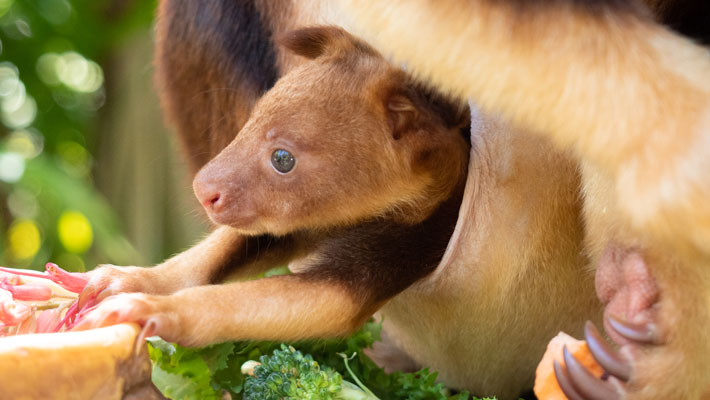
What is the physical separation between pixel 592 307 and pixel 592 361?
0.76ft

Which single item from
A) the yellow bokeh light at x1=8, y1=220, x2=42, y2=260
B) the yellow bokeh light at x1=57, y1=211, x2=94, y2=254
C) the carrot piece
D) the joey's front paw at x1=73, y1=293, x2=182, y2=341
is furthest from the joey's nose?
the yellow bokeh light at x1=8, y1=220, x2=42, y2=260

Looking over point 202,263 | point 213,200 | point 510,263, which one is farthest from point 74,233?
point 510,263

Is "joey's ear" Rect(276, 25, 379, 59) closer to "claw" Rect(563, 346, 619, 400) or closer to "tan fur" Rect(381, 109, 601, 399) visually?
"tan fur" Rect(381, 109, 601, 399)

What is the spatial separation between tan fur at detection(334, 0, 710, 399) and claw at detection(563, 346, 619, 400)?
23mm

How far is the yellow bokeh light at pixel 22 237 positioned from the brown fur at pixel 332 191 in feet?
8.02

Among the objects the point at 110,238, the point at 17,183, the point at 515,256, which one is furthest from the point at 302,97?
the point at 17,183

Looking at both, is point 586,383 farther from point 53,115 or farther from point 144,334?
point 53,115

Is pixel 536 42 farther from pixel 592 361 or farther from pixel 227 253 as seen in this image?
pixel 227 253

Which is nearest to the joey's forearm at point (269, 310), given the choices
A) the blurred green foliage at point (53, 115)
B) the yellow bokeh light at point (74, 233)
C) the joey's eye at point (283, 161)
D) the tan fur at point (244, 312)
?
the tan fur at point (244, 312)

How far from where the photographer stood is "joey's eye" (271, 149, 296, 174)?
39.1 inches

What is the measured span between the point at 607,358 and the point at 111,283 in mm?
587

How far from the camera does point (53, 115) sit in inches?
136

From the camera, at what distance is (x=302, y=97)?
3.30ft

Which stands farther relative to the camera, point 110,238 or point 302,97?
point 110,238
